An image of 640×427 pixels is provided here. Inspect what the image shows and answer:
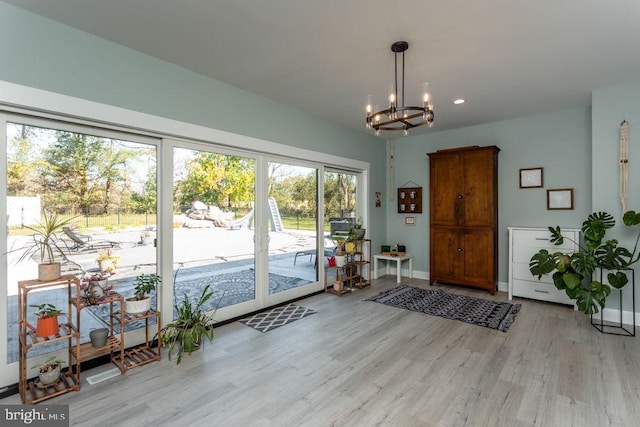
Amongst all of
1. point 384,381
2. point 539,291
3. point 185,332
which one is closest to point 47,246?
point 185,332

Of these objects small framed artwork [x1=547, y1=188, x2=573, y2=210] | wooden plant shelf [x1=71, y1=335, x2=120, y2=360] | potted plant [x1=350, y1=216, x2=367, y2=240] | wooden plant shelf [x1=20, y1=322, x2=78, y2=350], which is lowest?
wooden plant shelf [x1=71, y1=335, x2=120, y2=360]

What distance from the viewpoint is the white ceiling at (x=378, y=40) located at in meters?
2.21

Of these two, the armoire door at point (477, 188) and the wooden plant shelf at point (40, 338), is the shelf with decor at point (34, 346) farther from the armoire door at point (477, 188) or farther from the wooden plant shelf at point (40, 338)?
the armoire door at point (477, 188)

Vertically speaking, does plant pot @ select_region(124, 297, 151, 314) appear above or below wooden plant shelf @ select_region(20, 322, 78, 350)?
above

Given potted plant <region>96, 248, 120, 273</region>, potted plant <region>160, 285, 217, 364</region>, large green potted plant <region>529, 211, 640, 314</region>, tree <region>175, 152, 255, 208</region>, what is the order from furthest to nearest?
tree <region>175, 152, 255, 208</region>
large green potted plant <region>529, 211, 640, 314</region>
potted plant <region>160, 285, 217, 364</region>
potted plant <region>96, 248, 120, 273</region>

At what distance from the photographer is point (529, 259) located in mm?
4383

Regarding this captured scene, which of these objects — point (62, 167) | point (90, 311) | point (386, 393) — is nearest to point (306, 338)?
point (386, 393)

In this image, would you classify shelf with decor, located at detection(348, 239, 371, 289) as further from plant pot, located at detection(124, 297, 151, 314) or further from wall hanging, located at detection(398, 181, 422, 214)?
plant pot, located at detection(124, 297, 151, 314)

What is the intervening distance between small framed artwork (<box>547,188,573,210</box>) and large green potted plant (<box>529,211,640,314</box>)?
0.88 m

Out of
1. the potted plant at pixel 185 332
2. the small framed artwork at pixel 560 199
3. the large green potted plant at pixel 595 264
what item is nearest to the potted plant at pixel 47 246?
the potted plant at pixel 185 332

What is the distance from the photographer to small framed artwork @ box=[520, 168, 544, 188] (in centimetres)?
465

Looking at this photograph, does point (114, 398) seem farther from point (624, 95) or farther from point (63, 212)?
point (624, 95)

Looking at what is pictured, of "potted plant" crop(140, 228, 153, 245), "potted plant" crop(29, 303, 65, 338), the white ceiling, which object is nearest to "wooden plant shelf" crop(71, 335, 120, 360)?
"potted plant" crop(29, 303, 65, 338)

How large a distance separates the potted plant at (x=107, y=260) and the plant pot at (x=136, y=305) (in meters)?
0.33
